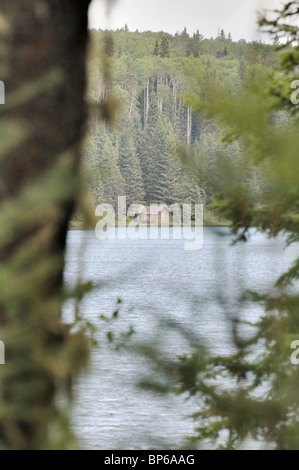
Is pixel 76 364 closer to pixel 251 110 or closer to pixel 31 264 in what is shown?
pixel 31 264

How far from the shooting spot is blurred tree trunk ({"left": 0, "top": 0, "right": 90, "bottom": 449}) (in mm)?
628

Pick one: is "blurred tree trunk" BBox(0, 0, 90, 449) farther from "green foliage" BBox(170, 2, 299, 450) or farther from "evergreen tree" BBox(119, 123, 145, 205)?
"evergreen tree" BBox(119, 123, 145, 205)

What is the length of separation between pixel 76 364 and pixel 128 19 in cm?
42

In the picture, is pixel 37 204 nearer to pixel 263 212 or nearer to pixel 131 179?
pixel 263 212

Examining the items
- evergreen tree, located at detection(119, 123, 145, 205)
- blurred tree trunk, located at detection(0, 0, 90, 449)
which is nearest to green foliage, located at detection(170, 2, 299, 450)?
blurred tree trunk, located at detection(0, 0, 90, 449)

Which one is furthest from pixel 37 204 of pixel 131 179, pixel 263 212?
pixel 131 179

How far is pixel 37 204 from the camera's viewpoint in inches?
22.5

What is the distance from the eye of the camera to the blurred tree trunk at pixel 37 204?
0.63 metres

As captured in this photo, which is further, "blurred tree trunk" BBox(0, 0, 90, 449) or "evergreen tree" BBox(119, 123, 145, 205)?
"evergreen tree" BBox(119, 123, 145, 205)

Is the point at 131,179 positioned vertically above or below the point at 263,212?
below

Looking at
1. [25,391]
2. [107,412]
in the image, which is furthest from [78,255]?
[107,412]

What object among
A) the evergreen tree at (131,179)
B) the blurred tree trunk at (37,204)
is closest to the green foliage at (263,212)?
the blurred tree trunk at (37,204)

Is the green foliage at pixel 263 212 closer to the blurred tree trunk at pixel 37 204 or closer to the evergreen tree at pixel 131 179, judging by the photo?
the blurred tree trunk at pixel 37 204

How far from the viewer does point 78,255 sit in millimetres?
695
